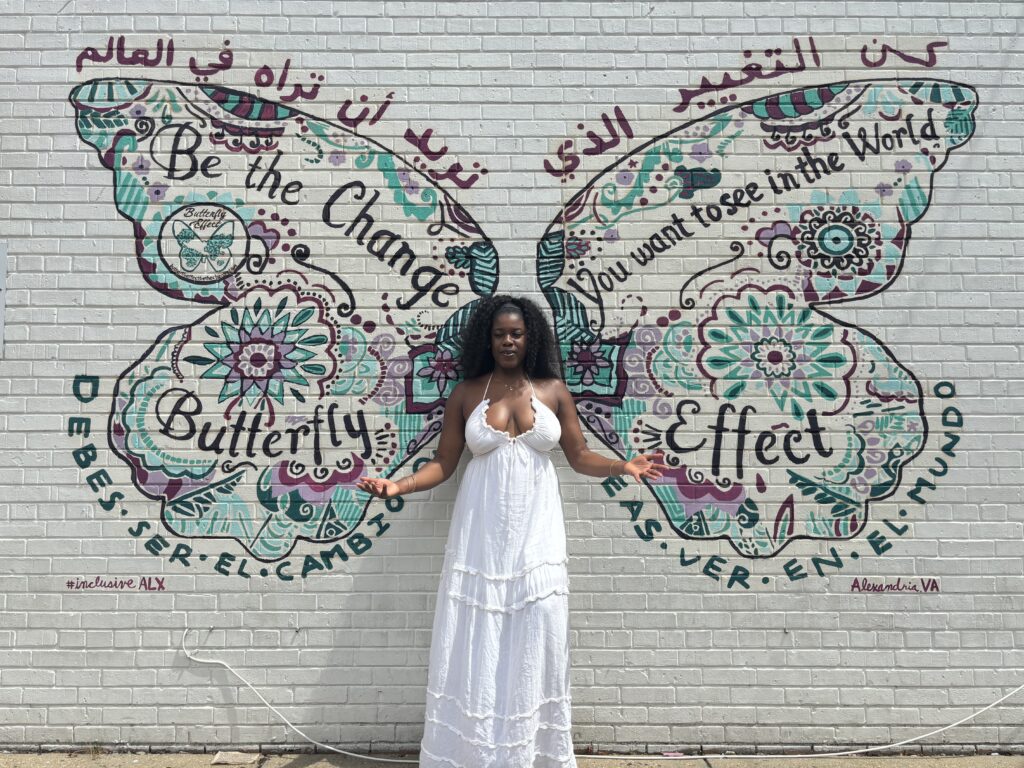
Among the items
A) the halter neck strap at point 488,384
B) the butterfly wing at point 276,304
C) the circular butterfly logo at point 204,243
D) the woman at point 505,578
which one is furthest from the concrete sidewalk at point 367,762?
the circular butterfly logo at point 204,243

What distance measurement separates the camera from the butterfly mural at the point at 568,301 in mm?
3744

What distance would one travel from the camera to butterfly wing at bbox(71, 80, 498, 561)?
3740mm

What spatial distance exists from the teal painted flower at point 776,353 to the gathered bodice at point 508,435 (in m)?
0.88

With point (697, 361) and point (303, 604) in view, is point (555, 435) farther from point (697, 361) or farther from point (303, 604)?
point (303, 604)

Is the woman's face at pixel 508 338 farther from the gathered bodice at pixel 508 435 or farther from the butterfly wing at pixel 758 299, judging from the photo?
the butterfly wing at pixel 758 299

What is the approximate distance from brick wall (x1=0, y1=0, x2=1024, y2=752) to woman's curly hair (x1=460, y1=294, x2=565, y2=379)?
0.62 ft

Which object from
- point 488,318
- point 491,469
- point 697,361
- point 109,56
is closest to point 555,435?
point 491,469

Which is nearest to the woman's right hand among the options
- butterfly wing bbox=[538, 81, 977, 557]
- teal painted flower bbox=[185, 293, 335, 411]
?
teal painted flower bbox=[185, 293, 335, 411]

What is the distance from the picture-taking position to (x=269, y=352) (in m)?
3.78

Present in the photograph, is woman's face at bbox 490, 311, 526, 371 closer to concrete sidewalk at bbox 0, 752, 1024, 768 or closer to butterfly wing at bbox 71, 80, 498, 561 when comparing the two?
butterfly wing at bbox 71, 80, 498, 561

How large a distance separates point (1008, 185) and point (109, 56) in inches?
178

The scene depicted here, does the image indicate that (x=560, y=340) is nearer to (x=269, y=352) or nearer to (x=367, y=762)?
(x=269, y=352)

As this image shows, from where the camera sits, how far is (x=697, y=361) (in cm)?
379

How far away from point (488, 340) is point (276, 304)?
3.53ft
